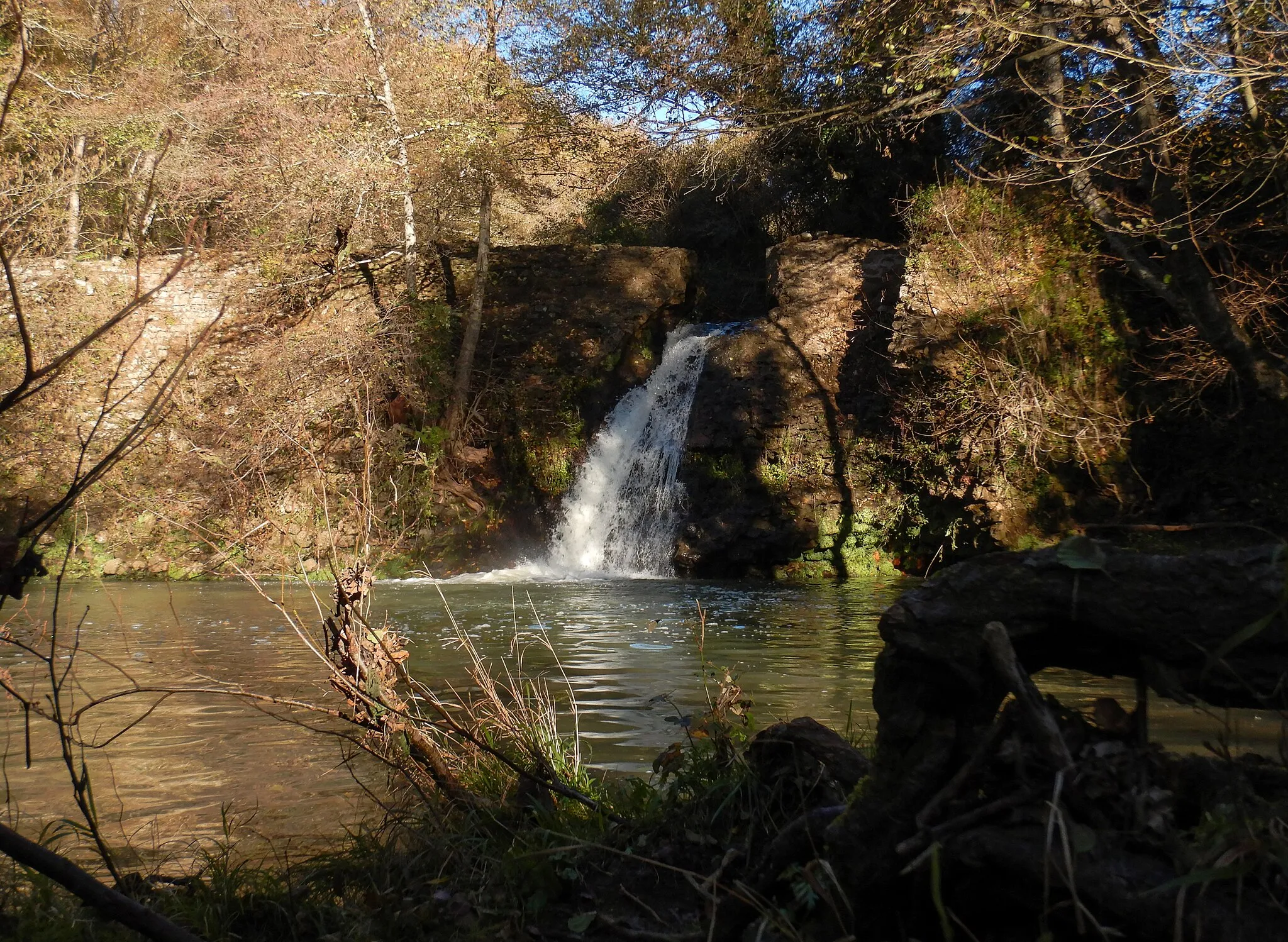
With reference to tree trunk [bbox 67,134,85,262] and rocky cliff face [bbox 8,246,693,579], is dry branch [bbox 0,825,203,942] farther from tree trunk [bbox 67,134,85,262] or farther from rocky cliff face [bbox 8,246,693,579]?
tree trunk [bbox 67,134,85,262]

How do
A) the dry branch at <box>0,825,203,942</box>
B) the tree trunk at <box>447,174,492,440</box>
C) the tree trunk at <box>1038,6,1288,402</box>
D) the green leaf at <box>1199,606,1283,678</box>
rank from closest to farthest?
1. the dry branch at <box>0,825,203,942</box>
2. the green leaf at <box>1199,606,1283,678</box>
3. the tree trunk at <box>1038,6,1288,402</box>
4. the tree trunk at <box>447,174,492,440</box>

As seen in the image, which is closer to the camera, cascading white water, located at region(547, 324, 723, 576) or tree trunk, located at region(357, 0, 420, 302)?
cascading white water, located at region(547, 324, 723, 576)

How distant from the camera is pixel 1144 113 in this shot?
8.05 meters

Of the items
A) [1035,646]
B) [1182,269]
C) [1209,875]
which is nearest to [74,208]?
[1182,269]

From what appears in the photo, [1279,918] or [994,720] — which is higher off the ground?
[994,720]

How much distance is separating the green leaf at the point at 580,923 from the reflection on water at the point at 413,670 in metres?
1.55

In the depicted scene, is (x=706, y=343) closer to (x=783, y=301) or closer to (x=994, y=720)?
(x=783, y=301)

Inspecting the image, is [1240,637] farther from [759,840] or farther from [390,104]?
[390,104]

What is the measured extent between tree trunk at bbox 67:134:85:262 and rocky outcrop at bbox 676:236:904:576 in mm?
10733

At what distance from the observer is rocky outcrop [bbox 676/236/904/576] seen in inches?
584

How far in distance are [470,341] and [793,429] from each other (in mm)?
6308

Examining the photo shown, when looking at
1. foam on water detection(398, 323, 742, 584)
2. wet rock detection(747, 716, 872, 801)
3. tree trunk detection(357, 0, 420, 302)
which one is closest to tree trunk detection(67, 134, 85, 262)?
tree trunk detection(357, 0, 420, 302)

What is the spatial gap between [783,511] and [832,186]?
8.62m

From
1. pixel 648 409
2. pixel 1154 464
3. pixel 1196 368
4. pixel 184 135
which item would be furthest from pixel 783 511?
pixel 184 135
